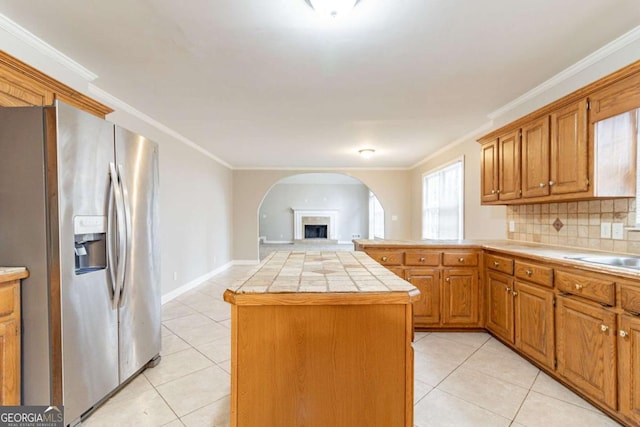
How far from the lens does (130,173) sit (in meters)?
2.04

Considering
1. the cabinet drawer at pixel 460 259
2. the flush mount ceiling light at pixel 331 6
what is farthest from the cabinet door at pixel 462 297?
the flush mount ceiling light at pixel 331 6

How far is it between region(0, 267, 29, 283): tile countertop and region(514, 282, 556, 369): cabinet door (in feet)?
10.9

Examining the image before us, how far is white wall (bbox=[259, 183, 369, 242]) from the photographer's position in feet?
39.0

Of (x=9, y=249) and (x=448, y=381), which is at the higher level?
(x=9, y=249)

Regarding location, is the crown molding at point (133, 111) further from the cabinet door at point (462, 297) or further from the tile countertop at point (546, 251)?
the cabinet door at point (462, 297)

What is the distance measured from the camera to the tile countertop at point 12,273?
4.50 ft

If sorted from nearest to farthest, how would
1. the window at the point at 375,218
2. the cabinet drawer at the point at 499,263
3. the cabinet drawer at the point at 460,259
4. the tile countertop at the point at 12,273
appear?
the tile countertop at the point at 12,273 → the cabinet drawer at the point at 499,263 → the cabinet drawer at the point at 460,259 → the window at the point at 375,218

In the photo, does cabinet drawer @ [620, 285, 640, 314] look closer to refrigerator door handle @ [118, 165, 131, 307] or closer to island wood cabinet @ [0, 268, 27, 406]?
refrigerator door handle @ [118, 165, 131, 307]

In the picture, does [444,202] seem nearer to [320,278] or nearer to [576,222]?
[576,222]

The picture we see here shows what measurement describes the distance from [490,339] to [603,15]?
2663mm

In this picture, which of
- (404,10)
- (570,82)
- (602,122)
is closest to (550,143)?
(602,122)

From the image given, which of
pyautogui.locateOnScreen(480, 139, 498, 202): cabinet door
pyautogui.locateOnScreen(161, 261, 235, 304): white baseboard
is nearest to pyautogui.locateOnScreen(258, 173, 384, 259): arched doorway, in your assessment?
pyautogui.locateOnScreen(161, 261, 235, 304): white baseboard

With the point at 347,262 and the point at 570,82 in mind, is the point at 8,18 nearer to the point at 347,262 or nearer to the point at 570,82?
the point at 347,262

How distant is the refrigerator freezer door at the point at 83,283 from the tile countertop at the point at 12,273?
0.16 metres
